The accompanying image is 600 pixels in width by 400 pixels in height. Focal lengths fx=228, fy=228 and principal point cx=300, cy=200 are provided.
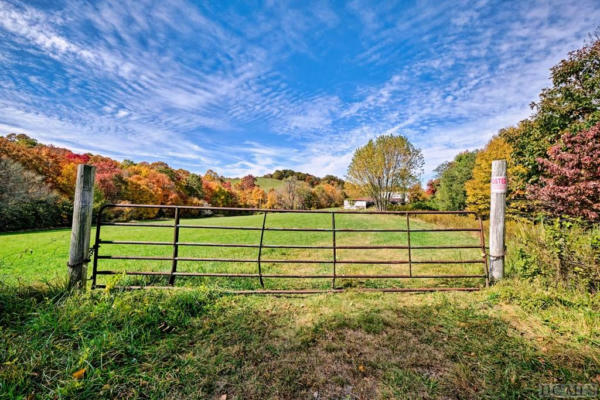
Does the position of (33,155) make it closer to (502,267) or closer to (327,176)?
(502,267)

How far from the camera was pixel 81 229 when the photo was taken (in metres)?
3.77

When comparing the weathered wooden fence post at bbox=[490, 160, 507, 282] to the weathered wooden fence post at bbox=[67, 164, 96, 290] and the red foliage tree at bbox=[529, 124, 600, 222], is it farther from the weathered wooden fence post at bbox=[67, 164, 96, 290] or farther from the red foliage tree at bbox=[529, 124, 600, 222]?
the red foliage tree at bbox=[529, 124, 600, 222]

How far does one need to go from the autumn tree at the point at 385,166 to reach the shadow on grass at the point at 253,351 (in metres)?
28.8

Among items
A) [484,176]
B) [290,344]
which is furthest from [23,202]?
[484,176]

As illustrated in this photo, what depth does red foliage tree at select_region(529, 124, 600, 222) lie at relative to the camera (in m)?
9.60

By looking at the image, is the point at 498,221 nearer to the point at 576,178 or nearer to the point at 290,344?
the point at 290,344

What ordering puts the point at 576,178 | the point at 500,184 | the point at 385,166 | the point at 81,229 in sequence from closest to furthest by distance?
the point at 81,229
the point at 500,184
the point at 576,178
the point at 385,166

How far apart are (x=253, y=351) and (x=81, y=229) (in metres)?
3.52

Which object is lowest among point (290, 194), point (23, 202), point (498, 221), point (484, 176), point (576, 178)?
point (498, 221)

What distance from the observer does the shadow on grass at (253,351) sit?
6.86 ft

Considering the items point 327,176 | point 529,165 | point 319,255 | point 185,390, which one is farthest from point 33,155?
point 327,176

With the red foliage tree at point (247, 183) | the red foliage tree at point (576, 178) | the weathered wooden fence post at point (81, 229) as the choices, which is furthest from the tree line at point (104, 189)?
the red foliage tree at point (576, 178)

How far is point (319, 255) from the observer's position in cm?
866

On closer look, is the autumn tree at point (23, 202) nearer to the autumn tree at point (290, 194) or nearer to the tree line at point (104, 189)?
the tree line at point (104, 189)
